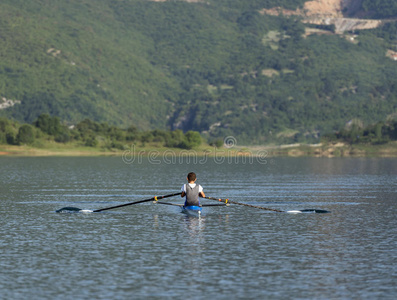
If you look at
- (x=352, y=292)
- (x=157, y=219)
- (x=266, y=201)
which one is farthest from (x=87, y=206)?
Result: (x=352, y=292)

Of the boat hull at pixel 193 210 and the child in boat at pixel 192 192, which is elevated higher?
the child in boat at pixel 192 192

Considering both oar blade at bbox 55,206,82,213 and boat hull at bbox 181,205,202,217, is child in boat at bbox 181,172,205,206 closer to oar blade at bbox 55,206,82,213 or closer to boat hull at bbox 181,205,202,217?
boat hull at bbox 181,205,202,217

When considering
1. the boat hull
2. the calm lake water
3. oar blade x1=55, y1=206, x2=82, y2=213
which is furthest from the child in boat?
oar blade x1=55, y1=206, x2=82, y2=213

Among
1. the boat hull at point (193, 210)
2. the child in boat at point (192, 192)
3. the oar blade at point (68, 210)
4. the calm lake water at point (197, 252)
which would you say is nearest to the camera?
the calm lake water at point (197, 252)

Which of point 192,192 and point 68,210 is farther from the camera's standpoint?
point 68,210

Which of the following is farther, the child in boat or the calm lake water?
the child in boat

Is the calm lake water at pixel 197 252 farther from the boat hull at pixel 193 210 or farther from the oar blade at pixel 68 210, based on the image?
the oar blade at pixel 68 210

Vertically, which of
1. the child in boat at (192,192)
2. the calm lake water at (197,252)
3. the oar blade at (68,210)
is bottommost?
the calm lake water at (197,252)

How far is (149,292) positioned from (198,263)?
622cm

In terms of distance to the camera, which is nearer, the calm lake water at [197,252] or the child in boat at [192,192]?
the calm lake water at [197,252]

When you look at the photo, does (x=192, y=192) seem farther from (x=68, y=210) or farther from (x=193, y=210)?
(x=68, y=210)

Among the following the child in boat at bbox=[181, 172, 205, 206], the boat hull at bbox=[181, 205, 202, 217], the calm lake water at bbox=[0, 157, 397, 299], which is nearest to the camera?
the calm lake water at bbox=[0, 157, 397, 299]

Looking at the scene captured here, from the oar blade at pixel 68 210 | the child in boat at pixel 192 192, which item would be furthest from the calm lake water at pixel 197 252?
the child in boat at pixel 192 192

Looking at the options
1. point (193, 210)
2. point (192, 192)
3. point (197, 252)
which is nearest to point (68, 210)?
point (193, 210)
